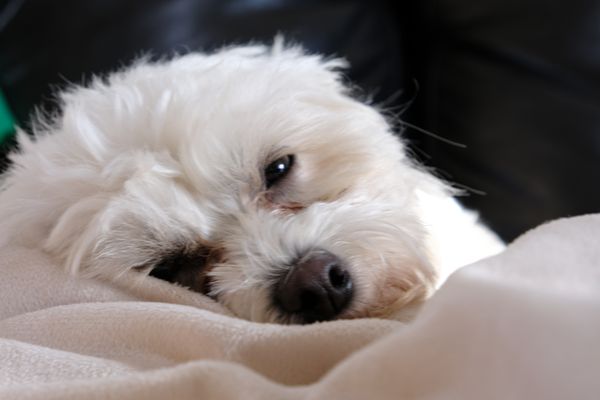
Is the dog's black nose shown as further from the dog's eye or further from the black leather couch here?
the black leather couch

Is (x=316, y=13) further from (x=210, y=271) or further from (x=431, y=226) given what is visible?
(x=210, y=271)

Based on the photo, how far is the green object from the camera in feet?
5.11

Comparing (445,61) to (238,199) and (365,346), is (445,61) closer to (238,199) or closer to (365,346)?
(238,199)

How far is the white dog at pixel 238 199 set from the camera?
0.87 meters

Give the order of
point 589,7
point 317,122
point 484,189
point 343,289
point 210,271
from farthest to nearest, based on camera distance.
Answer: point 484,189, point 589,7, point 317,122, point 210,271, point 343,289

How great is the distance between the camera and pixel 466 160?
5.03 feet

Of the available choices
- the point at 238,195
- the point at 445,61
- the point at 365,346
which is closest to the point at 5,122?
the point at 238,195

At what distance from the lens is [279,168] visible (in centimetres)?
103

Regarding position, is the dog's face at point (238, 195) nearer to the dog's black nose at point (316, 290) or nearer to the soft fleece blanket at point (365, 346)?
the dog's black nose at point (316, 290)

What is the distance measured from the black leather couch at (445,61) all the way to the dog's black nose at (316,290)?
73 cm

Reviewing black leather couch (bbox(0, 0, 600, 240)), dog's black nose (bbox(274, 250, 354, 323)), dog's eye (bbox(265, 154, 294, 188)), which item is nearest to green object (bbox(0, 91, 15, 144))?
black leather couch (bbox(0, 0, 600, 240))

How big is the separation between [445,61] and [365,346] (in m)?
1.09

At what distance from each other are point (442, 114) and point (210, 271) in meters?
0.83

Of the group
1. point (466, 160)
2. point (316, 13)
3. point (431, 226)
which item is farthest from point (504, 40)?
point (431, 226)
